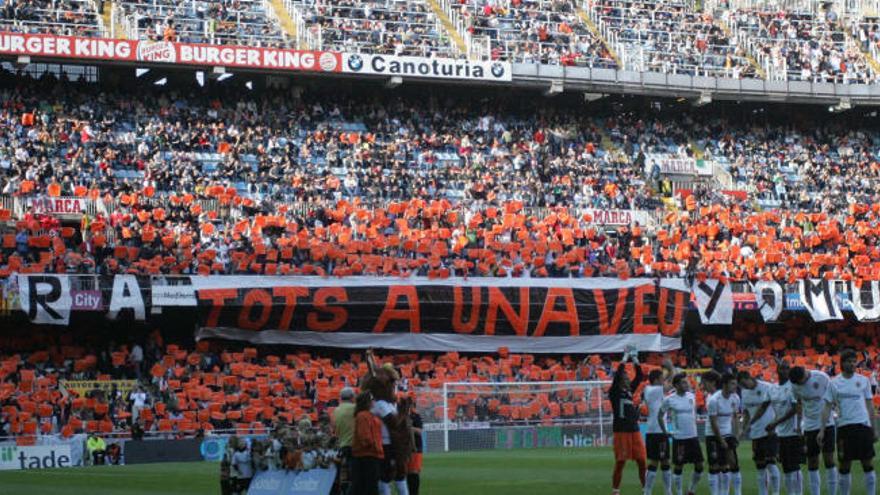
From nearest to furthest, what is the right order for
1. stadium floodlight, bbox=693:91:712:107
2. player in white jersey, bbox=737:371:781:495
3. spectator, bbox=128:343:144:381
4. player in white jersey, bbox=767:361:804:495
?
player in white jersey, bbox=767:361:804:495
player in white jersey, bbox=737:371:781:495
spectator, bbox=128:343:144:381
stadium floodlight, bbox=693:91:712:107

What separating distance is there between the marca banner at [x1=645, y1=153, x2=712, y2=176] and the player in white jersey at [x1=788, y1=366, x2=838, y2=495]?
3597 cm

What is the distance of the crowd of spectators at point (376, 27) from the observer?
52.6m

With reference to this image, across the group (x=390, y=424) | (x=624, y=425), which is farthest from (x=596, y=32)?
(x=390, y=424)

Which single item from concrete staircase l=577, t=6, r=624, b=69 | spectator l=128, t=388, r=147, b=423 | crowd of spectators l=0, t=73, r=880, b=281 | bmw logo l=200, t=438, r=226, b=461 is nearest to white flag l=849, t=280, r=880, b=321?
crowd of spectators l=0, t=73, r=880, b=281

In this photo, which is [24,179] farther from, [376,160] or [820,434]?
→ [820,434]

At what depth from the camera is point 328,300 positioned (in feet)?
141

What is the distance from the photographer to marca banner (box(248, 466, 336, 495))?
20.3 meters

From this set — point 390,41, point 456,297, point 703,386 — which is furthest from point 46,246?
point 703,386

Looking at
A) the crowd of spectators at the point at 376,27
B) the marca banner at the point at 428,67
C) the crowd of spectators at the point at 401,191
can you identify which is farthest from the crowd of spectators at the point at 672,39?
the crowd of spectators at the point at 376,27

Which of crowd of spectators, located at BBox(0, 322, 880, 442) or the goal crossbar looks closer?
crowd of spectators, located at BBox(0, 322, 880, 442)

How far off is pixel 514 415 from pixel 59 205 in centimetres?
1425

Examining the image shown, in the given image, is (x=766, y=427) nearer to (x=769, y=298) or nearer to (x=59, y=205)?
(x=769, y=298)

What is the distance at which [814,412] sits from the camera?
1888 centimetres

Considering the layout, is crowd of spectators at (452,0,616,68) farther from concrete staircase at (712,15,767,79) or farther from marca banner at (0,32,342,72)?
marca banner at (0,32,342,72)
